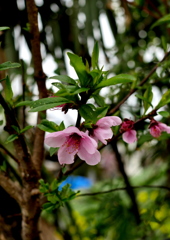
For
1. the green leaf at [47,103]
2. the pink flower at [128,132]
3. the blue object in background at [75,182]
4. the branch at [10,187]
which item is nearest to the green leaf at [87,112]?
the green leaf at [47,103]

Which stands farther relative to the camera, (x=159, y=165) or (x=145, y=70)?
(x=159, y=165)

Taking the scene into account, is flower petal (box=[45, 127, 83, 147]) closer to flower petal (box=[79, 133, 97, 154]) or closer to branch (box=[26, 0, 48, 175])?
flower petal (box=[79, 133, 97, 154])

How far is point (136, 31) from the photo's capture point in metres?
1.24

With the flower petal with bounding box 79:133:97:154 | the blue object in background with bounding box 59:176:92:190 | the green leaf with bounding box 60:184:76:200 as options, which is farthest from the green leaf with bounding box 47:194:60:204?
the blue object in background with bounding box 59:176:92:190

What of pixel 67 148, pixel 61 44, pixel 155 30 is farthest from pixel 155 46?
pixel 67 148

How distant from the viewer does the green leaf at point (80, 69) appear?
1.21 feet

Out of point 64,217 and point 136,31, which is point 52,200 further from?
point 136,31

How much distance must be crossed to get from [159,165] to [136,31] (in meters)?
0.71

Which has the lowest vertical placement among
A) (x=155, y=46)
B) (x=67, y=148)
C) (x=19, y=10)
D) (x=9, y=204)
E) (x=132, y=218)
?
(x=132, y=218)

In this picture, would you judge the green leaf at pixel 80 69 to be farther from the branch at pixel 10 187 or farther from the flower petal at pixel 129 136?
the branch at pixel 10 187

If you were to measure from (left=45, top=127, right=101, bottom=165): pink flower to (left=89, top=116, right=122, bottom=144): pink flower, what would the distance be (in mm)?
19

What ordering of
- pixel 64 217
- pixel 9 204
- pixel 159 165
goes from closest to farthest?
pixel 9 204 → pixel 64 217 → pixel 159 165

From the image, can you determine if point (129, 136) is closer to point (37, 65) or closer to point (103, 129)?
point (103, 129)

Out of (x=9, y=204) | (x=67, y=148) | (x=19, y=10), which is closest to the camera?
(x=67, y=148)
